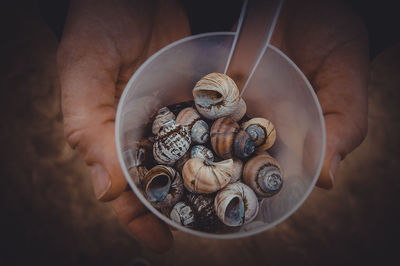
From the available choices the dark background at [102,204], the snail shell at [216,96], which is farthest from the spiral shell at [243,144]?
the dark background at [102,204]

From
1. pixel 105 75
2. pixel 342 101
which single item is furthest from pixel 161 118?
pixel 342 101

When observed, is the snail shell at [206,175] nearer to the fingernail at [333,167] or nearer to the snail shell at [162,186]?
the snail shell at [162,186]

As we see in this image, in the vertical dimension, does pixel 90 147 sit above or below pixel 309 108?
below

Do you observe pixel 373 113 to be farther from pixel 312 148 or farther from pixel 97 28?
pixel 97 28

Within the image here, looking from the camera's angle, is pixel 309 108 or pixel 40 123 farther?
pixel 40 123

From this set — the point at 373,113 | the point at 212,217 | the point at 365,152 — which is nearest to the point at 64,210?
the point at 212,217

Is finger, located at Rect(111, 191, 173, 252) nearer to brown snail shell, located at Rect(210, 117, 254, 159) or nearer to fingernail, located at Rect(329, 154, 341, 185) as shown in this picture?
brown snail shell, located at Rect(210, 117, 254, 159)

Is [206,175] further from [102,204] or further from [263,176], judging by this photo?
[102,204]

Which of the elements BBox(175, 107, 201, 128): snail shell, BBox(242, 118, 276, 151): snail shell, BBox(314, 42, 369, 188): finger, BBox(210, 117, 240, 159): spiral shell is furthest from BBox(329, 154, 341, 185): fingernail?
BBox(175, 107, 201, 128): snail shell
